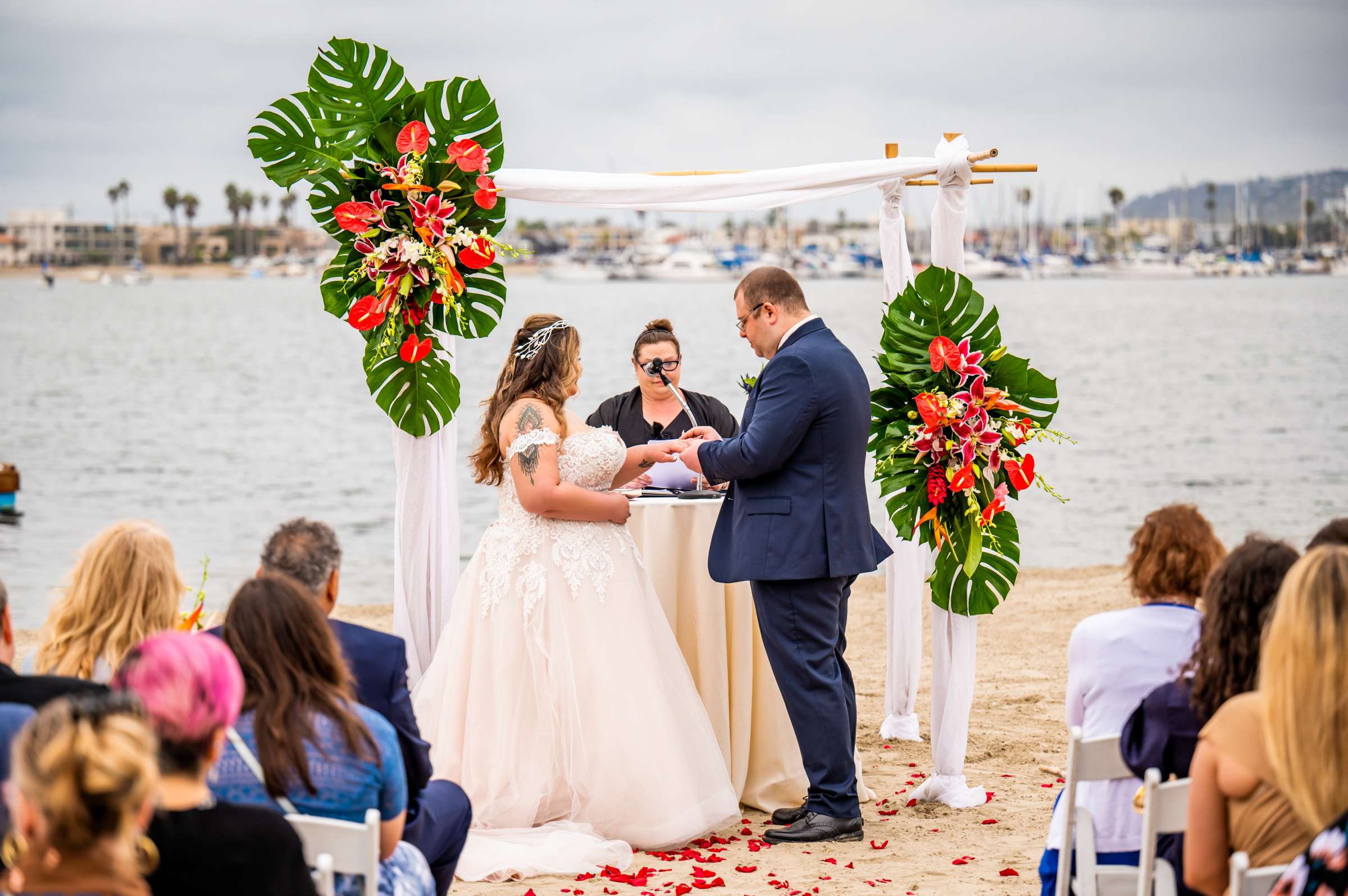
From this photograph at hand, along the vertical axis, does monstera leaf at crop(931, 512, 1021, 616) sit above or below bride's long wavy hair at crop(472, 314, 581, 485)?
below

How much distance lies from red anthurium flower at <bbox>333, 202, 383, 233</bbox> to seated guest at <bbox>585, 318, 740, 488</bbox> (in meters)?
1.51

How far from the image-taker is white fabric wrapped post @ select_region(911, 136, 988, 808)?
522 cm

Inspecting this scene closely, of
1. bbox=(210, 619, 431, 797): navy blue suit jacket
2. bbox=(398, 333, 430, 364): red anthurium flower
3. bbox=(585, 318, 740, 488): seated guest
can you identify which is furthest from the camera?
bbox=(585, 318, 740, 488): seated guest

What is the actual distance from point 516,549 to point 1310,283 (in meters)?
104

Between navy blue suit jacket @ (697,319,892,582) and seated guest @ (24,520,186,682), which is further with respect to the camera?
navy blue suit jacket @ (697,319,892,582)

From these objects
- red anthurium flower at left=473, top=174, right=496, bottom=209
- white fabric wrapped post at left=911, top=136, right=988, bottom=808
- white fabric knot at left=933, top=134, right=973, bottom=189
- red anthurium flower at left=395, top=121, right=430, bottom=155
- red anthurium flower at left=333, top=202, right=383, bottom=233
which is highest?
red anthurium flower at left=395, top=121, right=430, bottom=155

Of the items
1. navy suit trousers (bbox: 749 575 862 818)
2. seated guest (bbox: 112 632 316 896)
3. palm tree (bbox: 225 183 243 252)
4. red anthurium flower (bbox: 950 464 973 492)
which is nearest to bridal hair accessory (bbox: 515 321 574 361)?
navy suit trousers (bbox: 749 575 862 818)

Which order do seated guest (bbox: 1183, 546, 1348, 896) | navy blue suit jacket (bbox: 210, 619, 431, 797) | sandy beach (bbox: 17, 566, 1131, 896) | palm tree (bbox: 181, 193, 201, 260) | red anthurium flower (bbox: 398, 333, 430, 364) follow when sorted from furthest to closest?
palm tree (bbox: 181, 193, 201, 260) → red anthurium flower (bbox: 398, 333, 430, 364) → sandy beach (bbox: 17, 566, 1131, 896) → navy blue suit jacket (bbox: 210, 619, 431, 797) → seated guest (bbox: 1183, 546, 1348, 896)

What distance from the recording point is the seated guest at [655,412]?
6145 mm

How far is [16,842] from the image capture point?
2.16 m

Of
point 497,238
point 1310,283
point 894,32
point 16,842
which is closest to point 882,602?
point 497,238

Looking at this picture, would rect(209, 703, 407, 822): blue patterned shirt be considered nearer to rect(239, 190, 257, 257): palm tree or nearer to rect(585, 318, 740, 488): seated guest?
rect(585, 318, 740, 488): seated guest

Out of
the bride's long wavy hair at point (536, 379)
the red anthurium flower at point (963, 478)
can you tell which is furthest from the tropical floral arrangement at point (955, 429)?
the bride's long wavy hair at point (536, 379)

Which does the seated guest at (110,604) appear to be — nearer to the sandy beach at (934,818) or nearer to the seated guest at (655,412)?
the sandy beach at (934,818)
